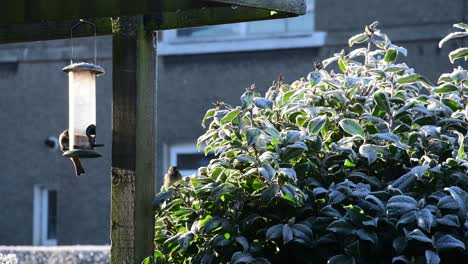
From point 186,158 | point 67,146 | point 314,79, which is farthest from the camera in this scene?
point 186,158

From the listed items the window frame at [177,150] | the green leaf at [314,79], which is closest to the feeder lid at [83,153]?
the green leaf at [314,79]

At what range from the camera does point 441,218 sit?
384 centimetres

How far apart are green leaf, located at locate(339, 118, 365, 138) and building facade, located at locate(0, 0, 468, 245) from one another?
9.44 m

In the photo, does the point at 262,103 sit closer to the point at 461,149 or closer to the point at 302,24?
the point at 461,149

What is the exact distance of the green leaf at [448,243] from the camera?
373cm

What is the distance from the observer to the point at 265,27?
1399cm

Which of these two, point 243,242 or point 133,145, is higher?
point 133,145

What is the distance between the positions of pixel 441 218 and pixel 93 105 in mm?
1718

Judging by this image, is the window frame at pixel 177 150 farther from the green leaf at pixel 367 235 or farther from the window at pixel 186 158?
the green leaf at pixel 367 235

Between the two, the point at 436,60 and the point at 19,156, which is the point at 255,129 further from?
the point at 19,156

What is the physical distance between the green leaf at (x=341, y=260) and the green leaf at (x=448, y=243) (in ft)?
1.00

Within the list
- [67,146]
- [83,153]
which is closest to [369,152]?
[83,153]

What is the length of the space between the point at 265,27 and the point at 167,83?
5.12ft

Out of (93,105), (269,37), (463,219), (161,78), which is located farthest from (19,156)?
(463,219)
